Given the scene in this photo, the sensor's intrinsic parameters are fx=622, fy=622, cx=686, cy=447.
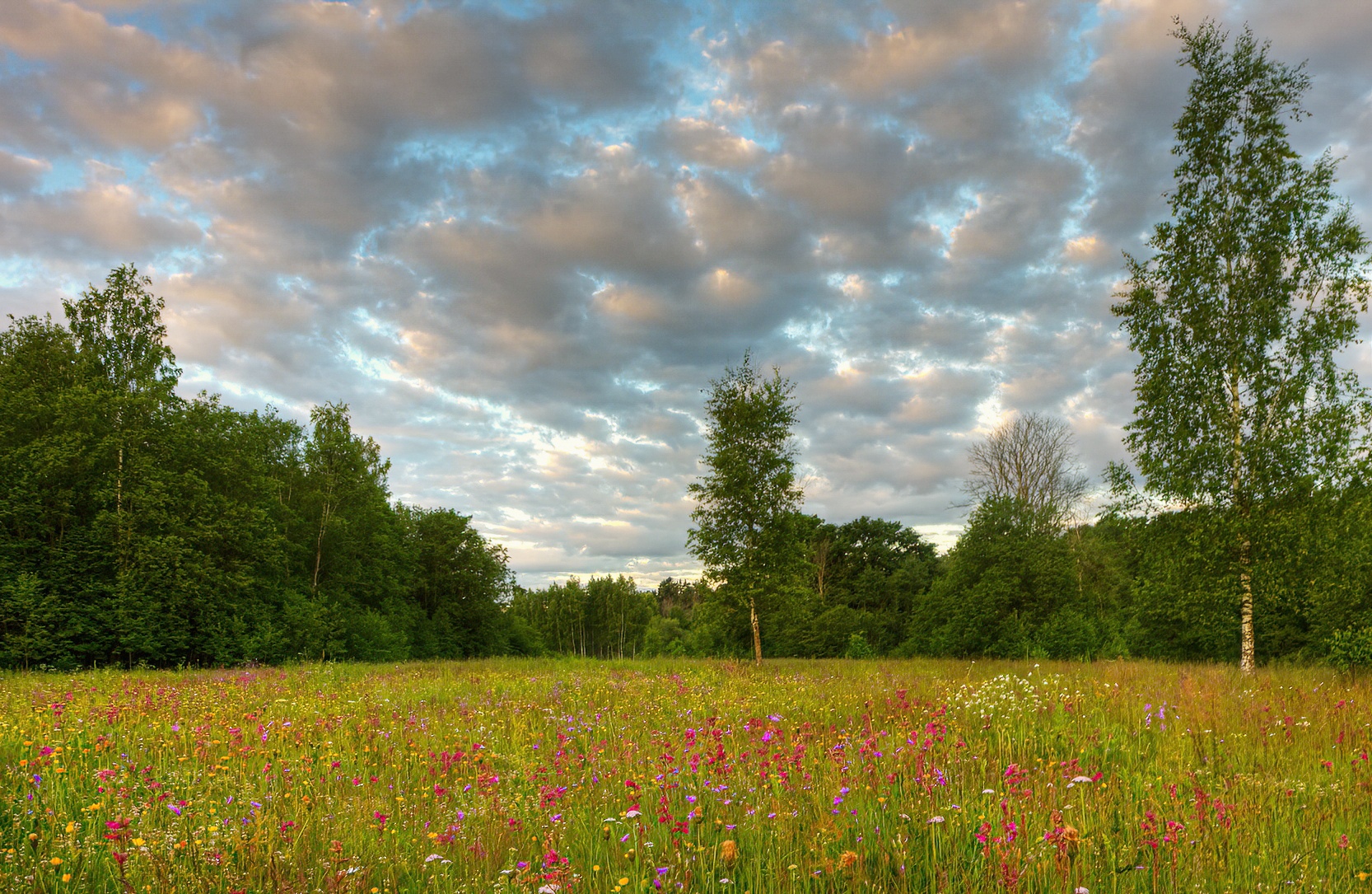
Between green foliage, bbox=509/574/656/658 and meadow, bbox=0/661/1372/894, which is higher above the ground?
meadow, bbox=0/661/1372/894

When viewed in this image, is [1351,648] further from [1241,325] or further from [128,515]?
[128,515]

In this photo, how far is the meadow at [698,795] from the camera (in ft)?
10.0

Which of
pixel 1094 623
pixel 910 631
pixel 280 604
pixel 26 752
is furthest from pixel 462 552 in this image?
pixel 26 752

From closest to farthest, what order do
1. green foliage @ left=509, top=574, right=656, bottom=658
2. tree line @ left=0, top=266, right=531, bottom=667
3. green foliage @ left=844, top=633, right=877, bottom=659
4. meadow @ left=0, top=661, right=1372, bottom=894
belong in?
1. meadow @ left=0, top=661, right=1372, bottom=894
2. tree line @ left=0, top=266, right=531, bottom=667
3. green foliage @ left=844, top=633, right=877, bottom=659
4. green foliage @ left=509, top=574, right=656, bottom=658

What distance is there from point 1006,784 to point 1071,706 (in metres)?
4.20

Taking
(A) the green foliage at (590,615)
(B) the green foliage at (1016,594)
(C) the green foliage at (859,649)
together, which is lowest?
(A) the green foliage at (590,615)

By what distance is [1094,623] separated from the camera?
2595cm

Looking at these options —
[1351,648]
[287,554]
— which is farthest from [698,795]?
[287,554]

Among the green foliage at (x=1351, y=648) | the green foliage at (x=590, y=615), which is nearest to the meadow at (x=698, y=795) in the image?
the green foliage at (x=1351, y=648)

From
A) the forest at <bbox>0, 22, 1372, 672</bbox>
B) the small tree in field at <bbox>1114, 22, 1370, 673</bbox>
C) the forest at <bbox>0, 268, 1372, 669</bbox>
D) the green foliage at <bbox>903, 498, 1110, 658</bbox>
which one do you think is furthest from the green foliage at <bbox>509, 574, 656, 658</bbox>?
the small tree in field at <bbox>1114, 22, 1370, 673</bbox>

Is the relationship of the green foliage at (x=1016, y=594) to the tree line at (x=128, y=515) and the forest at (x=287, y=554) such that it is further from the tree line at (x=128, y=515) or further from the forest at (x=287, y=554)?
the tree line at (x=128, y=515)

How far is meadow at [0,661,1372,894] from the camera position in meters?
3.06

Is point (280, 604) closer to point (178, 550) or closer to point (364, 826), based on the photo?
point (178, 550)

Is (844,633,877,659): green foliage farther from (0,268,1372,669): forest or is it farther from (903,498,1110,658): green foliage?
(903,498,1110,658): green foliage
